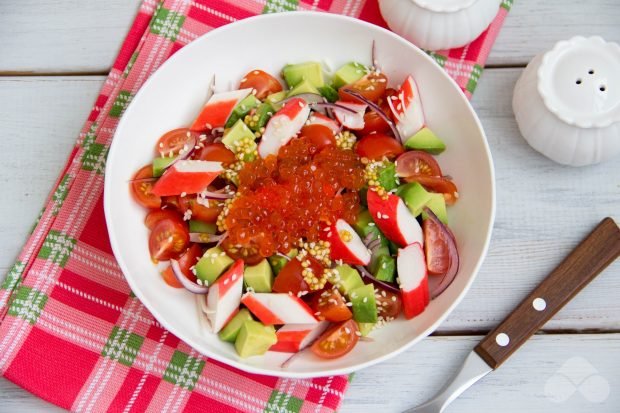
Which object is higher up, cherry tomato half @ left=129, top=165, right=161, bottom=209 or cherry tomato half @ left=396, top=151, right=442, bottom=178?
cherry tomato half @ left=396, top=151, right=442, bottom=178

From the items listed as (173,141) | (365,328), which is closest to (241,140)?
(173,141)

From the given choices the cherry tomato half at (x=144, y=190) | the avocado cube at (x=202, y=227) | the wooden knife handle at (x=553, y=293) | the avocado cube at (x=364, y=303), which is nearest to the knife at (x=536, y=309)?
the wooden knife handle at (x=553, y=293)

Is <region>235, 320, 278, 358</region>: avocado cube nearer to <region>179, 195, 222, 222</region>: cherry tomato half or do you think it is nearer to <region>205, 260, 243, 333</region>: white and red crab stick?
<region>205, 260, 243, 333</region>: white and red crab stick

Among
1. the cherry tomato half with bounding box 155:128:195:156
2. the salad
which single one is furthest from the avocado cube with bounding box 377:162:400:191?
the cherry tomato half with bounding box 155:128:195:156

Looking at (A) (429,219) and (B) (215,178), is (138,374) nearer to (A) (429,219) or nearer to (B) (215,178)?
(B) (215,178)

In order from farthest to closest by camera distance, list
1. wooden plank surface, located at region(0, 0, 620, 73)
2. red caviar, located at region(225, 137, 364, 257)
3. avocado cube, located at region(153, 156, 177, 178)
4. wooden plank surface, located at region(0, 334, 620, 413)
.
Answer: wooden plank surface, located at region(0, 0, 620, 73), wooden plank surface, located at region(0, 334, 620, 413), avocado cube, located at region(153, 156, 177, 178), red caviar, located at region(225, 137, 364, 257)

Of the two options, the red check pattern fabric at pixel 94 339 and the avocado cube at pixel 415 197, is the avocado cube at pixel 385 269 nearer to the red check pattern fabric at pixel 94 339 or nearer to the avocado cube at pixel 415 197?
the avocado cube at pixel 415 197

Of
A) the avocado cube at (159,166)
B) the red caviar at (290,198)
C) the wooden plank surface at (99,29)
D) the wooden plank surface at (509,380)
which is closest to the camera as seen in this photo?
the red caviar at (290,198)

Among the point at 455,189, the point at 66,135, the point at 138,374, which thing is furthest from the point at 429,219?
the point at 66,135
